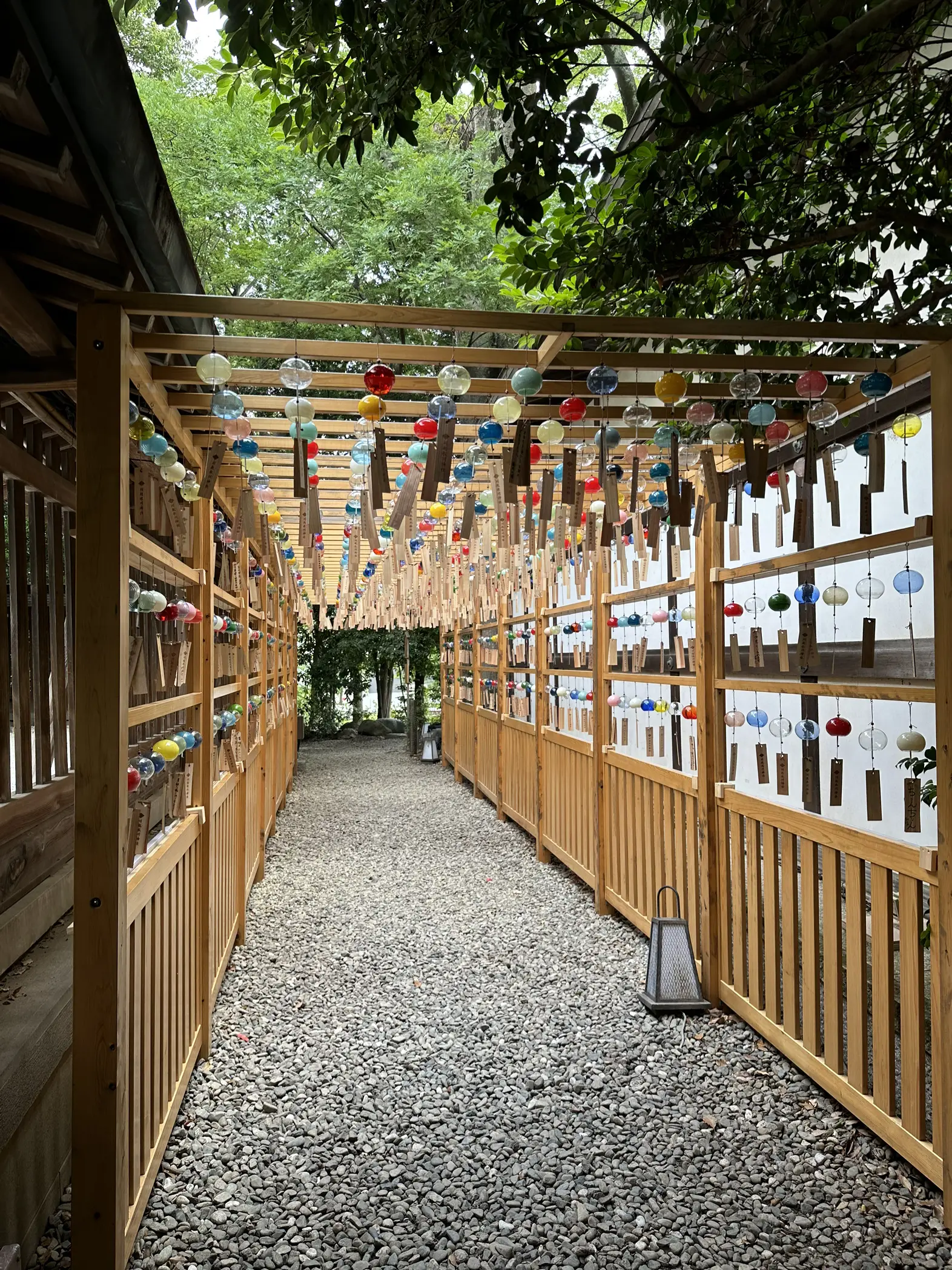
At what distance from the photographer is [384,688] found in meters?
17.9

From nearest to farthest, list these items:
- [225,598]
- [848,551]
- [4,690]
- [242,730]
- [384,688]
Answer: [848,551] → [4,690] → [225,598] → [242,730] → [384,688]

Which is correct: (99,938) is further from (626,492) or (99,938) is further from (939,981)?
(626,492)

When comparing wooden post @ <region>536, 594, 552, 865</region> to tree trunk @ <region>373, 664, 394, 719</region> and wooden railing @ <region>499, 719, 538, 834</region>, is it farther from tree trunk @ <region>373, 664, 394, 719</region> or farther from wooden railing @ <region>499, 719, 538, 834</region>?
tree trunk @ <region>373, 664, 394, 719</region>

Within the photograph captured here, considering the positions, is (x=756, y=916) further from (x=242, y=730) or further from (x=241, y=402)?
(x=242, y=730)

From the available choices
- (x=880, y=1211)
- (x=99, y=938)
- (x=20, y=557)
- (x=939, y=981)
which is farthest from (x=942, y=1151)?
(x=20, y=557)

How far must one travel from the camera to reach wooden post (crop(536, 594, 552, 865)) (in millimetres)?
5938

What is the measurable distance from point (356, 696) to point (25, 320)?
1597 cm

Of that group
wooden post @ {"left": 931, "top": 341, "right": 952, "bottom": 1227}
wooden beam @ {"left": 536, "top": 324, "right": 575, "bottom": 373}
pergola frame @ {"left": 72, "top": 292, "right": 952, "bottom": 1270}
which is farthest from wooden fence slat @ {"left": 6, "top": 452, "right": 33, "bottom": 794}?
wooden post @ {"left": 931, "top": 341, "right": 952, "bottom": 1227}

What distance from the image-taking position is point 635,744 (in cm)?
434

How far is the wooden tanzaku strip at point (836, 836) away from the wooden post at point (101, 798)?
1.92 meters

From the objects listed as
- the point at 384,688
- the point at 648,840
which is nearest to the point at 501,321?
the point at 648,840

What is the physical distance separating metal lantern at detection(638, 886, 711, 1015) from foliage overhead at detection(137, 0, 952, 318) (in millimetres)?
2299

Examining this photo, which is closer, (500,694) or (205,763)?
(205,763)

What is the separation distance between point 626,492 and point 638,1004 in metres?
2.12
